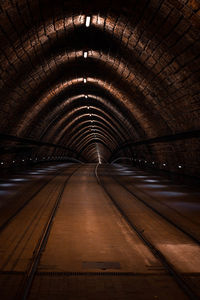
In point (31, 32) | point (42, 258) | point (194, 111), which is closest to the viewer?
point (42, 258)

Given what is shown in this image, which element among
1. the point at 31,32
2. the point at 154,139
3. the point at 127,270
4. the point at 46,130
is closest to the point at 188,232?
the point at 127,270

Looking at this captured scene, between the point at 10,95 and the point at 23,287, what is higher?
the point at 10,95

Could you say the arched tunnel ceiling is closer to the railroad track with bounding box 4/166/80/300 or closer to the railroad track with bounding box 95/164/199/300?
the railroad track with bounding box 95/164/199/300

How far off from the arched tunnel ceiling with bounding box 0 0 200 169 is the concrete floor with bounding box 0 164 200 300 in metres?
5.31

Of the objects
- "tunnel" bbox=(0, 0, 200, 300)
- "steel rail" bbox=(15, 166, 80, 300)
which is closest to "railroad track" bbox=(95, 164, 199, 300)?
"tunnel" bbox=(0, 0, 200, 300)

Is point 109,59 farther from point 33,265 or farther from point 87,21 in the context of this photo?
point 33,265

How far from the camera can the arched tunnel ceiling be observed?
11148 mm

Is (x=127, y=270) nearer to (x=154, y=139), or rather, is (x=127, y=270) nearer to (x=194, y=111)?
(x=194, y=111)

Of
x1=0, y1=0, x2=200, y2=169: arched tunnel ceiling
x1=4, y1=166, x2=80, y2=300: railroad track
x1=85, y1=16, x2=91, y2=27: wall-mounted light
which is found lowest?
x1=4, y1=166, x2=80, y2=300: railroad track

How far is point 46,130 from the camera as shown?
34.4 m

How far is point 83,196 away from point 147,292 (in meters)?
10.7

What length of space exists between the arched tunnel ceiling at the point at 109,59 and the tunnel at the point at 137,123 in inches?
2.5

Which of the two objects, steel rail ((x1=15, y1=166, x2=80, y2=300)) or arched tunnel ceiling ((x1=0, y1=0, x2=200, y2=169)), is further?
arched tunnel ceiling ((x1=0, y1=0, x2=200, y2=169))

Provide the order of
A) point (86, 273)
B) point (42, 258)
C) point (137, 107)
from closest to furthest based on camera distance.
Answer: point (86, 273) → point (42, 258) → point (137, 107)
